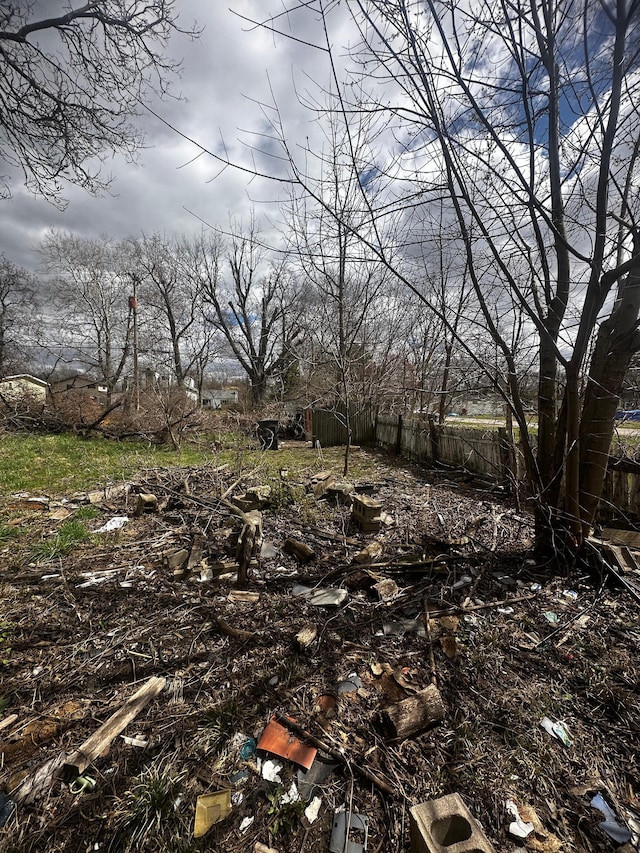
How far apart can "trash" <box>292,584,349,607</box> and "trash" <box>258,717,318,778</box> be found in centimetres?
83

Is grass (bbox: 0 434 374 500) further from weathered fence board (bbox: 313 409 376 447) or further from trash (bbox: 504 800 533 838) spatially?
trash (bbox: 504 800 533 838)

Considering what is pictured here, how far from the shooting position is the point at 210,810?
1.13 metres

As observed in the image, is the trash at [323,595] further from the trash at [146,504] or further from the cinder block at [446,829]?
the trash at [146,504]

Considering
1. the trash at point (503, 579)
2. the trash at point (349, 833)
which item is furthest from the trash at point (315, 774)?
the trash at point (503, 579)

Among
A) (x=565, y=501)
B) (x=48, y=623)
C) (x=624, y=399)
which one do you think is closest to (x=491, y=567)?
(x=565, y=501)

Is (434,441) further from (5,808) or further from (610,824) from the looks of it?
(5,808)

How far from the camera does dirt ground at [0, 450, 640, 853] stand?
1.10m

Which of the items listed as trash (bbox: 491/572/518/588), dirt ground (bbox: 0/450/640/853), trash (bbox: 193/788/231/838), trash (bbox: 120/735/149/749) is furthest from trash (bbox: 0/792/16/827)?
trash (bbox: 491/572/518/588)

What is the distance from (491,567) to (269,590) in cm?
166

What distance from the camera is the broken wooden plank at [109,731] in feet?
4.02

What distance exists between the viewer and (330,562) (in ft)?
9.18

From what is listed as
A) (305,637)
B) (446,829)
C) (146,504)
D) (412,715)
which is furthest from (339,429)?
(446,829)

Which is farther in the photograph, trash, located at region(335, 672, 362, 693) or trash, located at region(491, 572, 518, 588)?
trash, located at region(491, 572, 518, 588)

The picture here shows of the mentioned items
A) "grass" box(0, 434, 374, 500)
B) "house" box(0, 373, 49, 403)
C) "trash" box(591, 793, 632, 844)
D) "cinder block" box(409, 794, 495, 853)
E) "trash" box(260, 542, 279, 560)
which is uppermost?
"house" box(0, 373, 49, 403)
